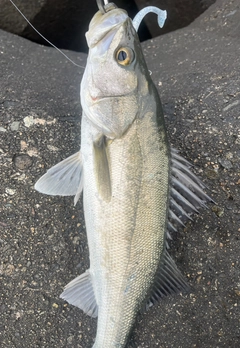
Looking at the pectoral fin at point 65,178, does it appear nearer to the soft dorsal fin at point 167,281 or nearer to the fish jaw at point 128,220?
the fish jaw at point 128,220

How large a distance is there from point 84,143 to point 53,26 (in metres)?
2.33

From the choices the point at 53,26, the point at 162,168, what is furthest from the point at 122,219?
the point at 53,26

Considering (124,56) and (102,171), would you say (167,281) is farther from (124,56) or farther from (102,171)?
(124,56)

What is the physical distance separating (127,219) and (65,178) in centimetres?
42

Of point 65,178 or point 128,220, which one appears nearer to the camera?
point 128,220

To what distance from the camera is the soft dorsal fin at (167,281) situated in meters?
1.86

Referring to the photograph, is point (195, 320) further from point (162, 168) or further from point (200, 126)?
point (200, 126)

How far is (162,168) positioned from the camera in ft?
5.99

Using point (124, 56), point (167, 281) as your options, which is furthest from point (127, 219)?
point (124, 56)

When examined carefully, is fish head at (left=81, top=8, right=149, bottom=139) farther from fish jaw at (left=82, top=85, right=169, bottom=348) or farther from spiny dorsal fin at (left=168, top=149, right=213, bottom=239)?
spiny dorsal fin at (left=168, top=149, right=213, bottom=239)

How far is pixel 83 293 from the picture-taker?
1.95 m

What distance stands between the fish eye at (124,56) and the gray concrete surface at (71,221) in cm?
90

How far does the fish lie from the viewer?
1.76 meters

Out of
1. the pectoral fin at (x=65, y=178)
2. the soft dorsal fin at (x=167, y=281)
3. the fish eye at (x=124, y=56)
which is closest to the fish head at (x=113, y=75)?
the fish eye at (x=124, y=56)
